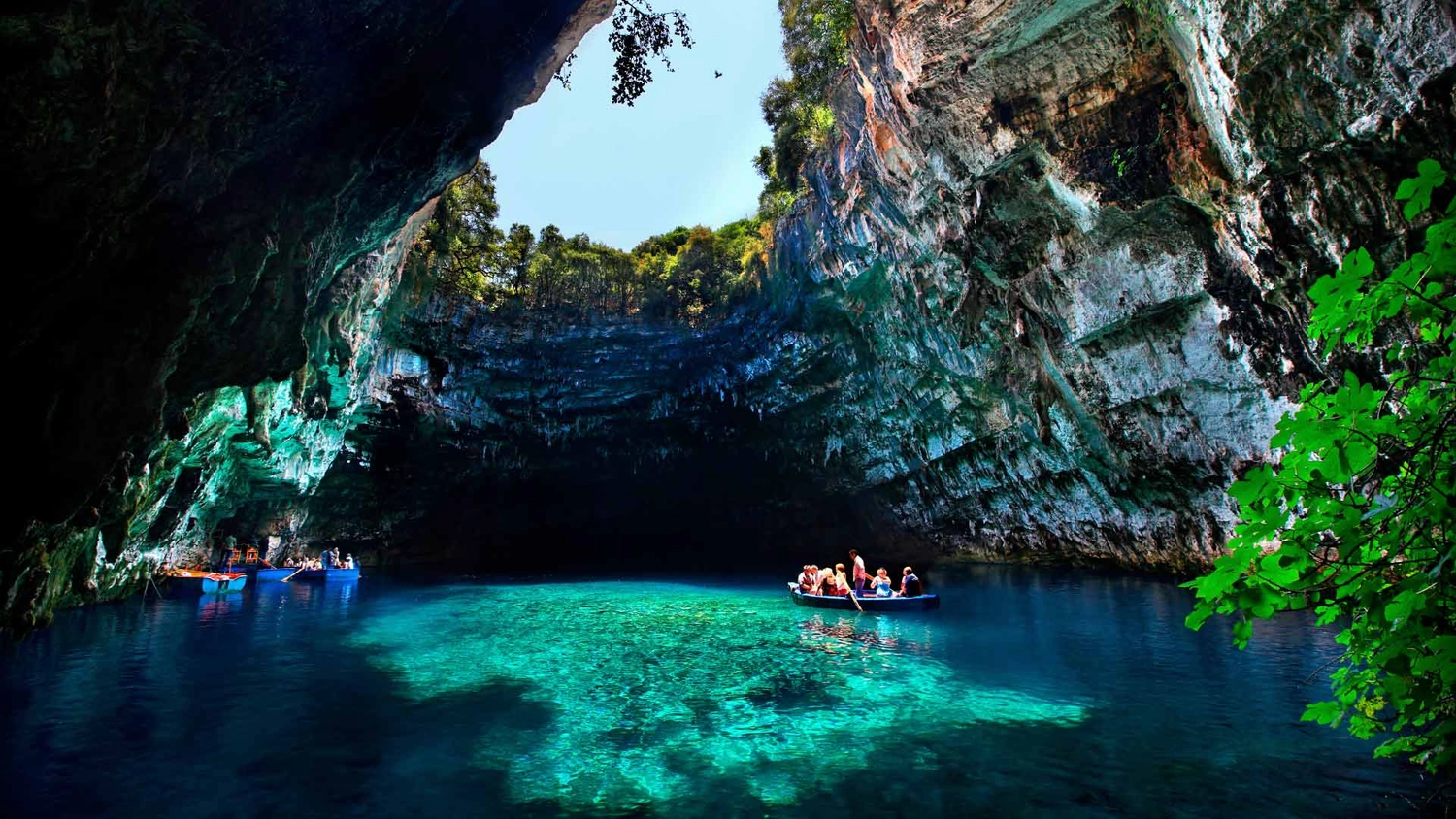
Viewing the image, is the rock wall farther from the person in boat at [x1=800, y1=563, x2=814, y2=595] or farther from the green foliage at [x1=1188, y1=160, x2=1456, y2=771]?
the green foliage at [x1=1188, y1=160, x2=1456, y2=771]

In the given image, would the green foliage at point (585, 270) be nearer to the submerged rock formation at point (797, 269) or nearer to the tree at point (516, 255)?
the tree at point (516, 255)

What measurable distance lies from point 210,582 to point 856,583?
19.1 metres

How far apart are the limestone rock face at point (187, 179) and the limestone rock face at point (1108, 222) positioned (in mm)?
8069

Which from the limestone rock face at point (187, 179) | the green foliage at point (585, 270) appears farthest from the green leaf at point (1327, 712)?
the green foliage at point (585, 270)

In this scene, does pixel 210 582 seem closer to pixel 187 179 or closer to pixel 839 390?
pixel 187 179

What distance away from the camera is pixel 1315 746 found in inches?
265

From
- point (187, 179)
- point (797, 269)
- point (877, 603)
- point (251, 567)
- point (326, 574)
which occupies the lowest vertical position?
point (877, 603)

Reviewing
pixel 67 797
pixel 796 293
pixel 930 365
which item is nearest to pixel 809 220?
pixel 796 293

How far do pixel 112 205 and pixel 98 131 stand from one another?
1.03 m

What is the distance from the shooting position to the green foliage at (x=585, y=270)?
25.3m

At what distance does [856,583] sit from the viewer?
671 inches

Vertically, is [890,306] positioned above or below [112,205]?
above

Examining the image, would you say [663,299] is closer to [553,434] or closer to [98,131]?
[553,434]

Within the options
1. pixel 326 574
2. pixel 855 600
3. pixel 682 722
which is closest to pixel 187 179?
pixel 682 722
